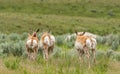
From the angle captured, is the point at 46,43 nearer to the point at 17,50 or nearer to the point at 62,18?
the point at 17,50

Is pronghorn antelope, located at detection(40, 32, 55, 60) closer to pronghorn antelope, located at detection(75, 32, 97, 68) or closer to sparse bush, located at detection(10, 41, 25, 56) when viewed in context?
pronghorn antelope, located at detection(75, 32, 97, 68)

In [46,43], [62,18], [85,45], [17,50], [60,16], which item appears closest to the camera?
[85,45]

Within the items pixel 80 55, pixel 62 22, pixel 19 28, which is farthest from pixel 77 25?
pixel 80 55

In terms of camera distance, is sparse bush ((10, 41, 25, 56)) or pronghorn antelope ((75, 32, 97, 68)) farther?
sparse bush ((10, 41, 25, 56))

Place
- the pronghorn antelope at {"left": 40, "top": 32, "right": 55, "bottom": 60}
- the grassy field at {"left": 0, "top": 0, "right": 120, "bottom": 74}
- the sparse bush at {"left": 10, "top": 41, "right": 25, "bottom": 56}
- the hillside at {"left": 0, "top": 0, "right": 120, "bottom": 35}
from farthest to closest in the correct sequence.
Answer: the hillside at {"left": 0, "top": 0, "right": 120, "bottom": 35}, the grassy field at {"left": 0, "top": 0, "right": 120, "bottom": 74}, the sparse bush at {"left": 10, "top": 41, "right": 25, "bottom": 56}, the pronghorn antelope at {"left": 40, "top": 32, "right": 55, "bottom": 60}

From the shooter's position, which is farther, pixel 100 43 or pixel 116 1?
pixel 116 1

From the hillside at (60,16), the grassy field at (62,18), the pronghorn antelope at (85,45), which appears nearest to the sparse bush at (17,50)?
the pronghorn antelope at (85,45)

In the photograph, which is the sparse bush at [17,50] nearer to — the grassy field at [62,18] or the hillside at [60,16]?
the grassy field at [62,18]

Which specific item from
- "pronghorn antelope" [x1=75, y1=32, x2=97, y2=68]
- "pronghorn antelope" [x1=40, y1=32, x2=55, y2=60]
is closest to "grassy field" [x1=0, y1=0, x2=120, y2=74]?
"pronghorn antelope" [x1=40, y1=32, x2=55, y2=60]

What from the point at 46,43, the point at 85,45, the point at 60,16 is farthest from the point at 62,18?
the point at 85,45

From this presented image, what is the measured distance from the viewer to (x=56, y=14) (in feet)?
169

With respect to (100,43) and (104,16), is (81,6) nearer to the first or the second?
(104,16)

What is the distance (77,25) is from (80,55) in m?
28.9

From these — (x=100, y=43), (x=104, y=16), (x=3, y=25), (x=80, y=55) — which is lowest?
(x=104, y=16)
